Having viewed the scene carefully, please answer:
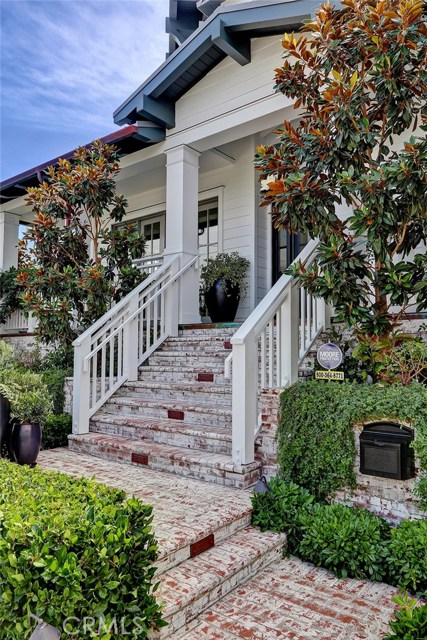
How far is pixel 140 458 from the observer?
14.4 ft

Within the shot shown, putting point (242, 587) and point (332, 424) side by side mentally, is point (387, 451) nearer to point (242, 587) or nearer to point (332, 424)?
point (332, 424)

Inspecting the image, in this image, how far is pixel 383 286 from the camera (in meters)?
3.76

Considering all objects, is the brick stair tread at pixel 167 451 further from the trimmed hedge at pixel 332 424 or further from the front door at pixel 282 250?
the front door at pixel 282 250

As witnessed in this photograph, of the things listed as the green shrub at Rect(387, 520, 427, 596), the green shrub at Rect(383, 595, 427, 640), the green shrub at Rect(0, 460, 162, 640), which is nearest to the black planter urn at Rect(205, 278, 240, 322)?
the green shrub at Rect(387, 520, 427, 596)

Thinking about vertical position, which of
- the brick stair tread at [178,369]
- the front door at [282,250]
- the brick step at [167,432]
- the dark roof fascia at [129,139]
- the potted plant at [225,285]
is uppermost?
the dark roof fascia at [129,139]

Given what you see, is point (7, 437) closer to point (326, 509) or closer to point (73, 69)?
point (326, 509)

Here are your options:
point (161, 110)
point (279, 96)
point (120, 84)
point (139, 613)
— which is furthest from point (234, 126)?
point (120, 84)

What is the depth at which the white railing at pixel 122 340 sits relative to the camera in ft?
17.5

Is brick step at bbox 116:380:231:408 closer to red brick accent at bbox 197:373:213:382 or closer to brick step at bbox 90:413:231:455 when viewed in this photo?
red brick accent at bbox 197:373:213:382

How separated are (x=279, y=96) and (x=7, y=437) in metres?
5.00

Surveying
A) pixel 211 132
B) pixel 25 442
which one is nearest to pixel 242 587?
pixel 25 442

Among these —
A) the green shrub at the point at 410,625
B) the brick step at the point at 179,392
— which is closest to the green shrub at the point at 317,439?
the brick step at the point at 179,392

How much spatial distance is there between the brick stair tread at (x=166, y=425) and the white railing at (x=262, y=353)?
1.08 feet

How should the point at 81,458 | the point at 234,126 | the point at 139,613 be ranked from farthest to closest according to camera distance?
the point at 234,126, the point at 81,458, the point at 139,613
